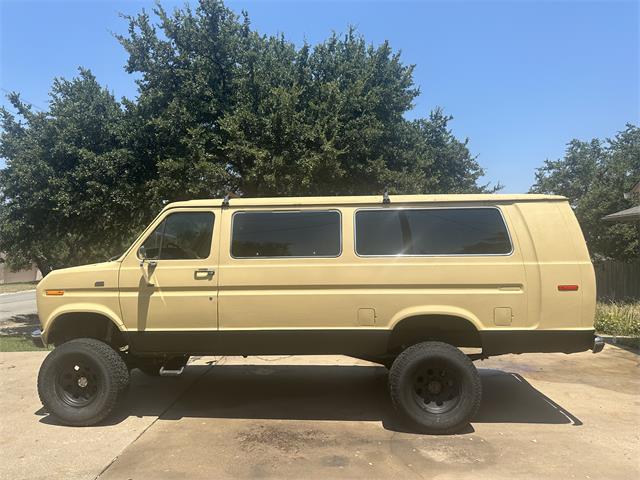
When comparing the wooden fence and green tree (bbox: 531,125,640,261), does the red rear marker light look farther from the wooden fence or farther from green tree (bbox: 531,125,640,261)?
green tree (bbox: 531,125,640,261)

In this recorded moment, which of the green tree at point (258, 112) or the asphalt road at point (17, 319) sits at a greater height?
the green tree at point (258, 112)

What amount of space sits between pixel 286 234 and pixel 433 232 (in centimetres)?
153

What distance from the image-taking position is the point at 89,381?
552 cm

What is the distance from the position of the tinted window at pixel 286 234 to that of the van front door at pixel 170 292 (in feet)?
0.98

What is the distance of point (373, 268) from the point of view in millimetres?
5188

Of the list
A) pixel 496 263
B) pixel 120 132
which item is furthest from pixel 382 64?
pixel 496 263

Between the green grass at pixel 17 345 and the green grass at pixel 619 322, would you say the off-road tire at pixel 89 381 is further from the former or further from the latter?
the green grass at pixel 619 322

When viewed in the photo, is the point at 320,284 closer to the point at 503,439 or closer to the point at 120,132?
the point at 503,439

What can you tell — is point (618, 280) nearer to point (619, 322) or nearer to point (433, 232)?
point (619, 322)

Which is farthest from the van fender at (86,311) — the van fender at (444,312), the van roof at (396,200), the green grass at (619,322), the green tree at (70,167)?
the green grass at (619,322)

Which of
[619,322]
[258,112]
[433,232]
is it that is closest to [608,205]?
[619,322]

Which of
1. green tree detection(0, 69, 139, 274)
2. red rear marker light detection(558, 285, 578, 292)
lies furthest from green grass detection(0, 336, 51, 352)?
red rear marker light detection(558, 285, 578, 292)

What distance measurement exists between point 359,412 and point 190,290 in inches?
91.2

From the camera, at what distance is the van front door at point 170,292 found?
5.35m
